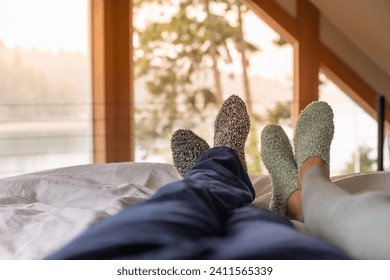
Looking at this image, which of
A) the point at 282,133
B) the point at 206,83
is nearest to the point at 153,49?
the point at 206,83

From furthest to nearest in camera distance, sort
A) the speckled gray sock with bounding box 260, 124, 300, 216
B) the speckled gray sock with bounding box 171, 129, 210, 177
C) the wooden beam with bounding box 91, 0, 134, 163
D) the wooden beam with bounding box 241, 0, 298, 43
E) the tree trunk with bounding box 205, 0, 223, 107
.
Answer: the tree trunk with bounding box 205, 0, 223, 107, the wooden beam with bounding box 241, 0, 298, 43, the wooden beam with bounding box 91, 0, 134, 163, the speckled gray sock with bounding box 171, 129, 210, 177, the speckled gray sock with bounding box 260, 124, 300, 216

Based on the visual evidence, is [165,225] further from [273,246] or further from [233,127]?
[233,127]

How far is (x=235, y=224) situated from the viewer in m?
0.73

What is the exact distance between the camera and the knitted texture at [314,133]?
1.25 m

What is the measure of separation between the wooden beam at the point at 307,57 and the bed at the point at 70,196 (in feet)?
7.60

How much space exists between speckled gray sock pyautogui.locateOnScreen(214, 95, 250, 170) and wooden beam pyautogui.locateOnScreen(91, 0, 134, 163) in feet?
5.92

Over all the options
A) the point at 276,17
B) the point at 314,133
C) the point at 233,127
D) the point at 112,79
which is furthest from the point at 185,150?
the point at 276,17

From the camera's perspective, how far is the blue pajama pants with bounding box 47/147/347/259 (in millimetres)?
603

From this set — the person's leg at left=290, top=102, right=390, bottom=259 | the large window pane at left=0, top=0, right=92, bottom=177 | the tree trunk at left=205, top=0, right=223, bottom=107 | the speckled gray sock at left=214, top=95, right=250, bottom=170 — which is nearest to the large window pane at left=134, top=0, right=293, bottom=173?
the tree trunk at left=205, top=0, right=223, bottom=107

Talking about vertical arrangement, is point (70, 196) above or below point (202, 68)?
below

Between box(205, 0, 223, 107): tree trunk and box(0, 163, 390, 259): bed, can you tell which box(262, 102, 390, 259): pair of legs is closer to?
box(0, 163, 390, 259): bed

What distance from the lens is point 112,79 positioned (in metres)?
3.32

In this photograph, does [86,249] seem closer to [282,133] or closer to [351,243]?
[351,243]

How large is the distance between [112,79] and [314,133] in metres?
2.14
